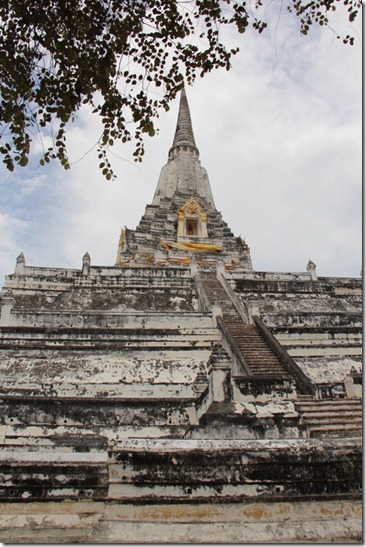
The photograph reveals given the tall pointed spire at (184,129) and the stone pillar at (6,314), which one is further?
the tall pointed spire at (184,129)

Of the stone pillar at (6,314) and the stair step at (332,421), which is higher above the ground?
the stone pillar at (6,314)

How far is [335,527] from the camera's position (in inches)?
165

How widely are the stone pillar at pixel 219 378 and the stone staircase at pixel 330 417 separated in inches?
65.6

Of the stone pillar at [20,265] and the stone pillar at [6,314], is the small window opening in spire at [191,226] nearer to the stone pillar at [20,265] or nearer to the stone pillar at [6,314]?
the stone pillar at [20,265]

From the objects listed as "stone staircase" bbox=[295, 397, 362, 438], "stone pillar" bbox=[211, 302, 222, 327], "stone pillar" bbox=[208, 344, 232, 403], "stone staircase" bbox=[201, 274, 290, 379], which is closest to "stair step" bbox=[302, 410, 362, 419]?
"stone staircase" bbox=[295, 397, 362, 438]

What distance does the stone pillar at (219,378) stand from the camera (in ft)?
27.4

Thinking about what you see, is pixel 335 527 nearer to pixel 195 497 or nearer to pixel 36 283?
pixel 195 497

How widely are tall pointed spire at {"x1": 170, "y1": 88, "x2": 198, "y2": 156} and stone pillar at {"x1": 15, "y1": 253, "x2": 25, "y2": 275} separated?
96.1ft

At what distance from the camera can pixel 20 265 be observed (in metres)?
21.0

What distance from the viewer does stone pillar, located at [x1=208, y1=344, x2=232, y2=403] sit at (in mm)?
8359

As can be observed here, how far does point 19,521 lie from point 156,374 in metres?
7.21

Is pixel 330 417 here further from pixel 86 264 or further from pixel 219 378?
pixel 86 264

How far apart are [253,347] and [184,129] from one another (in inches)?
1605

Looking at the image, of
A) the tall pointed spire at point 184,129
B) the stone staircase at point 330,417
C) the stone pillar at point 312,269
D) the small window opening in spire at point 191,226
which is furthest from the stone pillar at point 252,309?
the tall pointed spire at point 184,129
